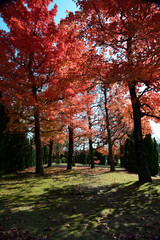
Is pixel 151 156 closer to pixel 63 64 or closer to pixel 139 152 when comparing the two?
pixel 139 152

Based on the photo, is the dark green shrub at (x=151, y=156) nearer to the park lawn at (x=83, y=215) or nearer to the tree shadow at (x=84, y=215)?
the park lawn at (x=83, y=215)

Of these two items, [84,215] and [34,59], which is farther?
[34,59]

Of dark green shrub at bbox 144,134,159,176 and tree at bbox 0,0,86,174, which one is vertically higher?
tree at bbox 0,0,86,174

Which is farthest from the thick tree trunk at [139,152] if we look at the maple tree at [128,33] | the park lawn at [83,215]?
the park lawn at [83,215]

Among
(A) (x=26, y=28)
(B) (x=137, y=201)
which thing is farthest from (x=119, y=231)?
(A) (x=26, y=28)

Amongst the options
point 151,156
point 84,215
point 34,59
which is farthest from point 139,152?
point 151,156

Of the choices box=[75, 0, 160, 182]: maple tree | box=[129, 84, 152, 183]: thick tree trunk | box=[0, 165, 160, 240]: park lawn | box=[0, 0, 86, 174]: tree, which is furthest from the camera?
box=[0, 0, 86, 174]: tree

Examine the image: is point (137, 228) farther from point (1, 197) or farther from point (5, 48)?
point (5, 48)

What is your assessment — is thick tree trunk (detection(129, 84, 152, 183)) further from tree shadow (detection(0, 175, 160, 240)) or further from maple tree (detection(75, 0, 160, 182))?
tree shadow (detection(0, 175, 160, 240))

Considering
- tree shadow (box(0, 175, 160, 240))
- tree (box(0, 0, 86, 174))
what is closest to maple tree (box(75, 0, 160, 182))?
tree (box(0, 0, 86, 174))

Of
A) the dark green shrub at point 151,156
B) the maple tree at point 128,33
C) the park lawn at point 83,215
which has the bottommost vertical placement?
the park lawn at point 83,215

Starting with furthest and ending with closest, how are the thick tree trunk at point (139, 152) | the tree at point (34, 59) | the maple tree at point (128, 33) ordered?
the tree at point (34, 59) < the thick tree trunk at point (139, 152) < the maple tree at point (128, 33)

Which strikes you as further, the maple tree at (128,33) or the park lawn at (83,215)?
Answer: the maple tree at (128,33)

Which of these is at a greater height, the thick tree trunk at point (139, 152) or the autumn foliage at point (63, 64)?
the autumn foliage at point (63, 64)
